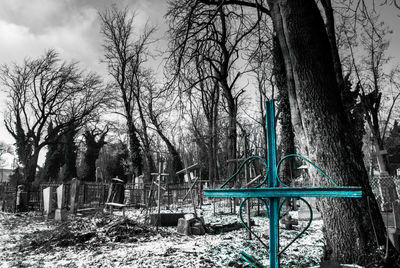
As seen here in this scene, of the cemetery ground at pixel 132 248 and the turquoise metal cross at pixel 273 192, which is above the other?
the turquoise metal cross at pixel 273 192

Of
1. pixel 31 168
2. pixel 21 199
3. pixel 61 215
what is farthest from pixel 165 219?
pixel 31 168

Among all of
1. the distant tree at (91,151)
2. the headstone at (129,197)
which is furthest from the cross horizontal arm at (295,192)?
the distant tree at (91,151)

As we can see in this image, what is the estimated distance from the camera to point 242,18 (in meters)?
6.35

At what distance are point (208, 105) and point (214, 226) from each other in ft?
53.5

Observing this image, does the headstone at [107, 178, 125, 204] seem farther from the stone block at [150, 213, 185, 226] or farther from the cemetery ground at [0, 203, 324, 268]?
the cemetery ground at [0, 203, 324, 268]

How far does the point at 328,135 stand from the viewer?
11.1ft

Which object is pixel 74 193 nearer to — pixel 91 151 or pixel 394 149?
pixel 91 151

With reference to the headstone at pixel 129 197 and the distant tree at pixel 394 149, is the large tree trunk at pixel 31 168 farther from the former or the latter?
the distant tree at pixel 394 149

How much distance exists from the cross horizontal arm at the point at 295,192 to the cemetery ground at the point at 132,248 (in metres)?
2.62

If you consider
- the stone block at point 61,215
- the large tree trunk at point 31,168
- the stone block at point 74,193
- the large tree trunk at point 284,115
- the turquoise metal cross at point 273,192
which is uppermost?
the large tree trunk at point 284,115

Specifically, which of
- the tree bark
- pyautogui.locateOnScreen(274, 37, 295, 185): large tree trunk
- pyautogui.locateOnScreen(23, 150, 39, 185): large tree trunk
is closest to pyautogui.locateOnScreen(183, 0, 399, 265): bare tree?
pyautogui.locateOnScreen(274, 37, 295, 185): large tree trunk

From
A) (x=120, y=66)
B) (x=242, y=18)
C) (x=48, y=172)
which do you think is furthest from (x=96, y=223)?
(x=48, y=172)

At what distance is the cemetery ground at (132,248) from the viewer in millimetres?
4441

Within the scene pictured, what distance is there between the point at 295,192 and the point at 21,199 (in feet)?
52.7
